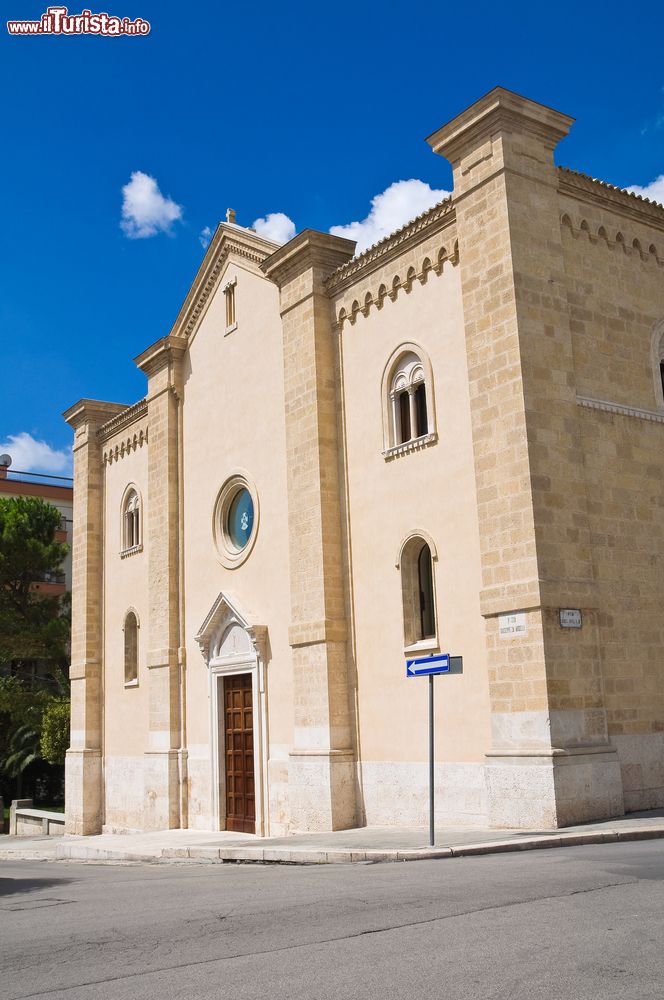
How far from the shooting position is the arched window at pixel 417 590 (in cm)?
1541

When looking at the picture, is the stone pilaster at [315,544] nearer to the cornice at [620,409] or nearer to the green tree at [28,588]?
the cornice at [620,409]

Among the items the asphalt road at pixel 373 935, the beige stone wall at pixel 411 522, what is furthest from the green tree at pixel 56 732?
the asphalt road at pixel 373 935

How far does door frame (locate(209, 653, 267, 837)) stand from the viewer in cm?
1839

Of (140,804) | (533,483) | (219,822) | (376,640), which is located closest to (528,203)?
(533,483)

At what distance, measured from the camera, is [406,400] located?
1633cm

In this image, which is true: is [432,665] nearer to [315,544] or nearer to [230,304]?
[315,544]

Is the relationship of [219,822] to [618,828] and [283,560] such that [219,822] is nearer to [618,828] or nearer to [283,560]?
[283,560]

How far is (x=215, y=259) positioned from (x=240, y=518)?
5697 mm

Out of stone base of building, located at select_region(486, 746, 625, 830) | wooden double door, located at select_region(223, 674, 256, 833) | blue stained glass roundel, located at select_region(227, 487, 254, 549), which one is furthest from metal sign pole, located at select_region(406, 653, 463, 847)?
blue stained glass roundel, located at select_region(227, 487, 254, 549)

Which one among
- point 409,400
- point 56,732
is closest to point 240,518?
point 409,400

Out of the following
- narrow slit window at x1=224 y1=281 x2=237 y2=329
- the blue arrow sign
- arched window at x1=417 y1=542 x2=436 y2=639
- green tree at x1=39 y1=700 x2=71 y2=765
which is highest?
narrow slit window at x1=224 y1=281 x2=237 y2=329

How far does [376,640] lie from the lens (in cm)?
1609

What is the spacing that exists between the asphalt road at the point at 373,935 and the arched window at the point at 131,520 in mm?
15287

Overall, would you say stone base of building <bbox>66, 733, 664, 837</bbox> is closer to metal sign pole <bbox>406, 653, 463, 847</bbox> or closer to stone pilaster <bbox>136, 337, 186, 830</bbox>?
stone pilaster <bbox>136, 337, 186, 830</bbox>
